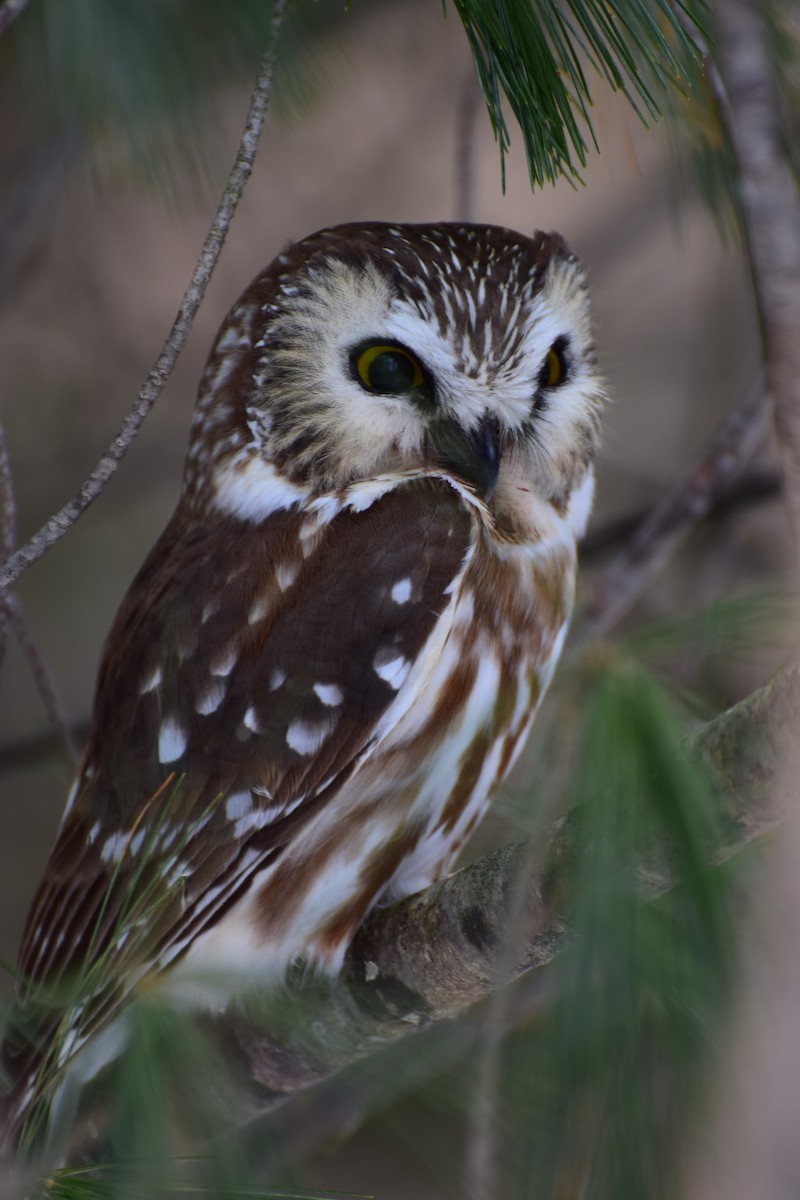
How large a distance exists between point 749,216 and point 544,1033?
683mm

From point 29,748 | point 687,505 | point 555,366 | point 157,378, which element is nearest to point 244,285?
point 29,748

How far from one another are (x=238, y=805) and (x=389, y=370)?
63 centimetres

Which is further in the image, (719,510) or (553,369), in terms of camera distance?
(719,510)

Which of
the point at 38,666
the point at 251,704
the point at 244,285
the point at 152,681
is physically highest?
the point at 244,285

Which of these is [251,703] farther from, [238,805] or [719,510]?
[719,510]

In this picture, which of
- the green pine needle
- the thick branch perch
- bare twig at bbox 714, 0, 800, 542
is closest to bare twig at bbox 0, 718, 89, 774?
the thick branch perch

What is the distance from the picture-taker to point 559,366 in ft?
5.91

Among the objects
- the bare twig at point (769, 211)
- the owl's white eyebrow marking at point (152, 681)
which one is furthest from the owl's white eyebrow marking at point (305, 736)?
the bare twig at point (769, 211)

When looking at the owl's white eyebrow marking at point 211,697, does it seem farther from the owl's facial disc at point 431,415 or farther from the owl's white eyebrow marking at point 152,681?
the owl's facial disc at point 431,415

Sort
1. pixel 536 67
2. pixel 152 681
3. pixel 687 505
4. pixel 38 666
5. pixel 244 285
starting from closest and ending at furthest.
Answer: pixel 536 67
pixel 152 681
pixel 38 666
pixel 687 505
pixel 244 285

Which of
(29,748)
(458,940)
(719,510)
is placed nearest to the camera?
(458,940)

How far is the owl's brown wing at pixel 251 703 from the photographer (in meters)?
1.64

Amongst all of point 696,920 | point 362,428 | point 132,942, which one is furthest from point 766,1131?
point 362,428

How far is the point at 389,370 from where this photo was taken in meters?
1.69
